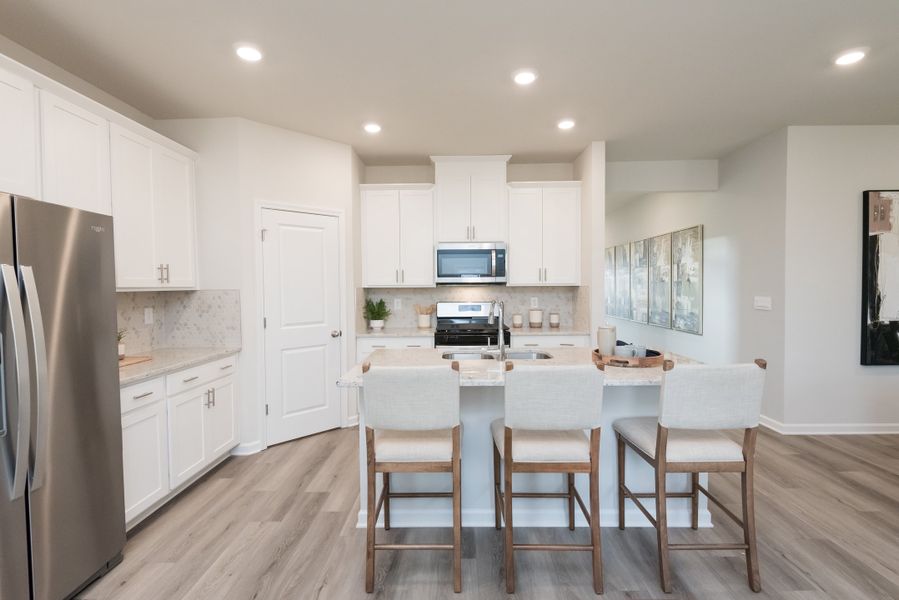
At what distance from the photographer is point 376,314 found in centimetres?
442

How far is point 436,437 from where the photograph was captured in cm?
190

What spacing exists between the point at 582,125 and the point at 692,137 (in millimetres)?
1177

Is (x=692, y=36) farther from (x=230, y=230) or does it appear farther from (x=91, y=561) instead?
(x=91, y=561)

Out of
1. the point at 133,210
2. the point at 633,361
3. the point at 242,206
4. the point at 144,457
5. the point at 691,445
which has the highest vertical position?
the point at 242,206

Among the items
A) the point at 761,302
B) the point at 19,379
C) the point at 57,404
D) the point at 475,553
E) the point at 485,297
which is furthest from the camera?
the point at 485,297

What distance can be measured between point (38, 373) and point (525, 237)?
3.77 m

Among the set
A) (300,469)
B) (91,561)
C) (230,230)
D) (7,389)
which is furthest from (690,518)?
(230,230)

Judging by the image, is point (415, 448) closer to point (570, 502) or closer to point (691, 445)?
point (570, 502)

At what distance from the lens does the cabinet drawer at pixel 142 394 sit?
2164 millimetres

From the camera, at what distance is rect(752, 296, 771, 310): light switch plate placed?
383cm

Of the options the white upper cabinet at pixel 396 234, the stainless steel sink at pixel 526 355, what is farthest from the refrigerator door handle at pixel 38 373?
the white upper cabinet at pixel 396 234

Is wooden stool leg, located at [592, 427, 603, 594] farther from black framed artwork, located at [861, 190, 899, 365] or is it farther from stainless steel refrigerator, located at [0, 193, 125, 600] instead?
black framed artwork, located at [861, 190, 899, 365]

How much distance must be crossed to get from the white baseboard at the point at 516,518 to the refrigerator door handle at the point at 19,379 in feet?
4.80

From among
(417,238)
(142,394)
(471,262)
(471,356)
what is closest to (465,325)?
(471,262)
